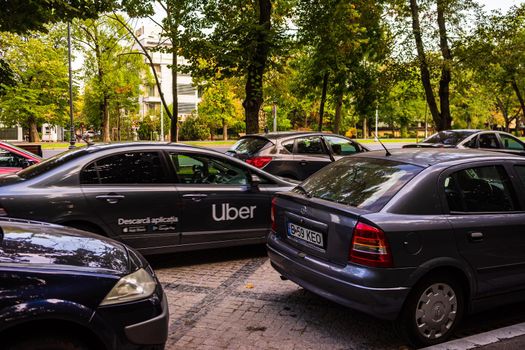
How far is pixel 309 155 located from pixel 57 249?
7.99 metres

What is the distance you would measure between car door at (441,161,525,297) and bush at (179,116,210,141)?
54.0 metres

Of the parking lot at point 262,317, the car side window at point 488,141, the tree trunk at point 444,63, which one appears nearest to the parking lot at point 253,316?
the parking lot at point 262,317

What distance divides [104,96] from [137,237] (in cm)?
3096

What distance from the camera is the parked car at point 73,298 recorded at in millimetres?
2426

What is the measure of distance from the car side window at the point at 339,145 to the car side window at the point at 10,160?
631 centimetres

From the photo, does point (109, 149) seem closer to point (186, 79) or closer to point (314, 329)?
point (314, 329)

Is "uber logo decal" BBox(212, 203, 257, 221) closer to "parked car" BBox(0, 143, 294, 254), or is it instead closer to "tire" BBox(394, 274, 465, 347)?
"parked car" BBox(0, 143, 294, 254)

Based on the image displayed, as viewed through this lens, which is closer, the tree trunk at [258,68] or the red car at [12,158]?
the red car at [12,158]

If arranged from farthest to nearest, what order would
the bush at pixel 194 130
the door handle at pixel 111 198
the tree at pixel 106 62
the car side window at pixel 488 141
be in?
the bush at pixel 194 130
the tree at pixel 106 62
the car side window at pixel 488 141
the door handle at pixel 111 198

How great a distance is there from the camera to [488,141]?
13797 mm

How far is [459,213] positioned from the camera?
13.1 ft

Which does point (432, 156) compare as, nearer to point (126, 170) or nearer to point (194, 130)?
point (126, 170)

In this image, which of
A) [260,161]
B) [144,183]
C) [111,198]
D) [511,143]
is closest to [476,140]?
[511,143]

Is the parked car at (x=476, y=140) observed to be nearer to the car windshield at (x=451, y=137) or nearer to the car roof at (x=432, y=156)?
the car windshield at (x=451, y=137)
